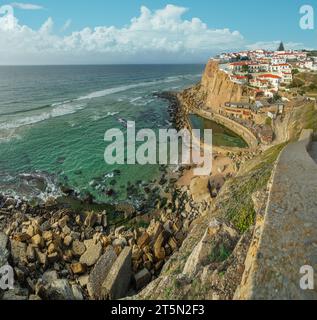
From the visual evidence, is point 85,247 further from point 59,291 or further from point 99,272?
point 59,291

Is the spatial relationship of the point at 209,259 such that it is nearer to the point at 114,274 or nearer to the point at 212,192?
the point at 114,274

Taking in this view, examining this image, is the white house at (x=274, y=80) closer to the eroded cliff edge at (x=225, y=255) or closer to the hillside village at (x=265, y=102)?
the hillside village at (x=265, y=102)

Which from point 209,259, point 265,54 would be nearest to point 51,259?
point 209,259

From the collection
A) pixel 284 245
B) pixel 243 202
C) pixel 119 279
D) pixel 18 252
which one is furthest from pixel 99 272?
pixel 284 245

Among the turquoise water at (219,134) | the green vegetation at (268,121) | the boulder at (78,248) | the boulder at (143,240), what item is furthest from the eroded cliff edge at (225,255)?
the green vegetation at (268,121)

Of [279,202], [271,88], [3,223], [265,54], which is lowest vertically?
[3,223]

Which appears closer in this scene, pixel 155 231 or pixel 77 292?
pixel 77 292

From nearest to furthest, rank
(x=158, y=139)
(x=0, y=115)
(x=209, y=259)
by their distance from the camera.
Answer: (x=209, y=259)
(x=158, y=139)
(x=0, y=115)
